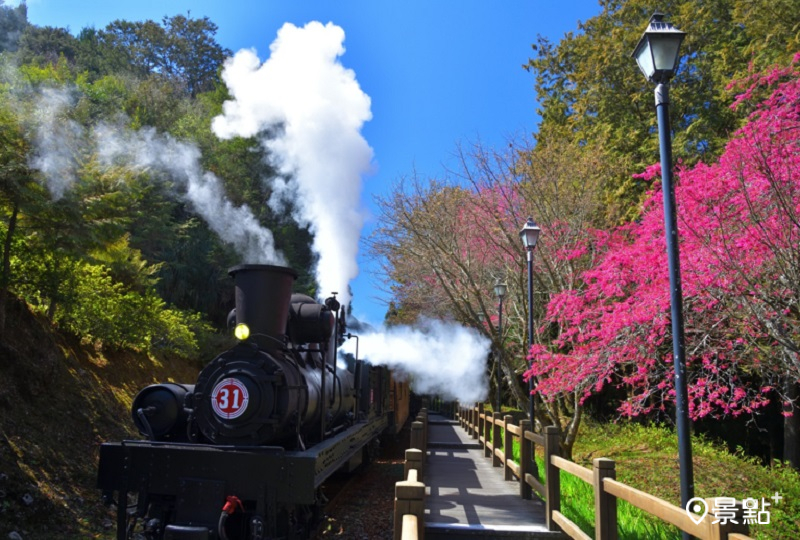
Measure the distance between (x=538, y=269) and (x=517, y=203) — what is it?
163 cm

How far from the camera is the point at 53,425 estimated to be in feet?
29.6

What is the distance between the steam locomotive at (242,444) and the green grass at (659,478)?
3.19m

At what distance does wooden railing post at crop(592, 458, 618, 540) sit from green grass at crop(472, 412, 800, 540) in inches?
75.1

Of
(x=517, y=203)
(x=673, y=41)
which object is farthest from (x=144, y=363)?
(x=673, y=41)

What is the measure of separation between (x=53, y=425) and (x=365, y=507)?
481 centimetres

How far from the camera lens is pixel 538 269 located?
13789mm

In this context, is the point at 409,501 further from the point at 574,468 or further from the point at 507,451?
the point at 507,451

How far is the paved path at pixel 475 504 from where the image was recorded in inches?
230

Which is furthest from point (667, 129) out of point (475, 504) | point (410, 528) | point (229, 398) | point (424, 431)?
point (424, 431)

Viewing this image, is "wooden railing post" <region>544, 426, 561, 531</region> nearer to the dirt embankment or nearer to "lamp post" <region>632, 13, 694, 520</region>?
"lamp post" <region>632, 13, 694, 520</region>

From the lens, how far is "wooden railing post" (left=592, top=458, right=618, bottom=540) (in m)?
4.36

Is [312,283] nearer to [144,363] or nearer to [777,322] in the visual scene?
[144,363]

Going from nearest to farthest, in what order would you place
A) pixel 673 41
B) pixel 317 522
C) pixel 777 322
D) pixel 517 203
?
pixel 673 41
pixel 317 522
pixel 777 322
pixel 517 203

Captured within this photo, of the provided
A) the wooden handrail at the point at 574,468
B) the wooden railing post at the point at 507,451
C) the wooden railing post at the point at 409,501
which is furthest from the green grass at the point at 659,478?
the wooden railing post at the point at 409,501
